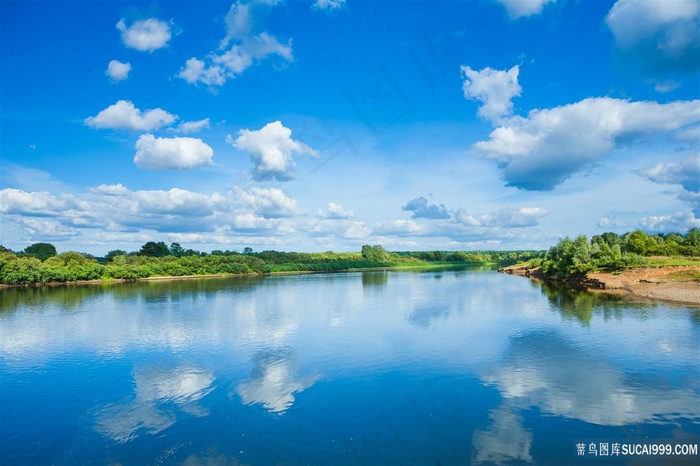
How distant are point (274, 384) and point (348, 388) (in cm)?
356

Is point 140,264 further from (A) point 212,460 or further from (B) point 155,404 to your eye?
(A) point 212,460

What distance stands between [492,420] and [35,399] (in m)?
19.7

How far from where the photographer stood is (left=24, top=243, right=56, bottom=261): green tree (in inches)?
4503

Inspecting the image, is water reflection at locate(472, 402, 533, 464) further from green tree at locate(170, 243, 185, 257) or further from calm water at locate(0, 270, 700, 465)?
green tree at locate(170, 243, 185, 257)

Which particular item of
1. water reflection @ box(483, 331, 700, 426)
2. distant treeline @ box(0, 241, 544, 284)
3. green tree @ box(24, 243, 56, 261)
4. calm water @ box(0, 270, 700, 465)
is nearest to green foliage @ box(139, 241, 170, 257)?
distant treeline @ box(0, 241, 544, 284)

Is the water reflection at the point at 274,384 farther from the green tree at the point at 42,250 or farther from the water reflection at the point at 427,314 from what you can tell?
the green tree at the point at 42,250

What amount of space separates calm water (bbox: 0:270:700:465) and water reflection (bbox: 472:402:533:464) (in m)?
0.06

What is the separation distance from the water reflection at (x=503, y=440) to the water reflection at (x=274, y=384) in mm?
7465

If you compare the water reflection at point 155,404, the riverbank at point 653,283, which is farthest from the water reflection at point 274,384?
the riverbank at point 653,283

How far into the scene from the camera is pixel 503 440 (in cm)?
1331

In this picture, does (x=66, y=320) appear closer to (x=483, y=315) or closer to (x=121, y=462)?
(x=121, y=462)

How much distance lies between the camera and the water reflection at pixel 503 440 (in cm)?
1230

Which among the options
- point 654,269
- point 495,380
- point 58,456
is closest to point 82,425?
point 58,456

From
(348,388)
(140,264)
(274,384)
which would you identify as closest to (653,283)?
(348,388)
